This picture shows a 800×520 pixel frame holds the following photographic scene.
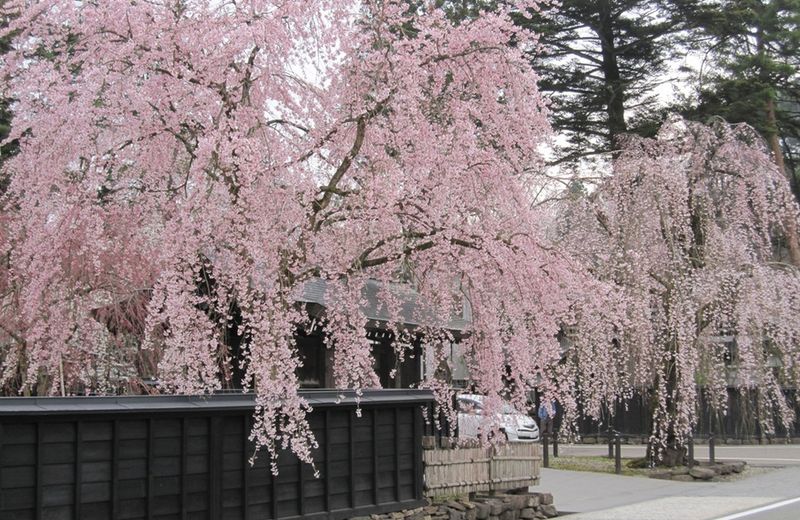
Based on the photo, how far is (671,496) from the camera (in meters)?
15.0

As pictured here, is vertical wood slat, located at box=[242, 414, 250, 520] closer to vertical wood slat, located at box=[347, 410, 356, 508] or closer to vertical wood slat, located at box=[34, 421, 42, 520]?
vertical wood slat, located at box=[347, 410, 356, 508]

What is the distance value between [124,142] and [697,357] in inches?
479

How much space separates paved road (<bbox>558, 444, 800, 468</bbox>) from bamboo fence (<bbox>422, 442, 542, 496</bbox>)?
401 inches

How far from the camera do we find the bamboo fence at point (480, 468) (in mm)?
11688

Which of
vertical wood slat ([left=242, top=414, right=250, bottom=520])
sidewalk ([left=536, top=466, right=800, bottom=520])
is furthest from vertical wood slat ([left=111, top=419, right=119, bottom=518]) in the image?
sidewalk ([left=536, top=466, right=800, bottom=520])

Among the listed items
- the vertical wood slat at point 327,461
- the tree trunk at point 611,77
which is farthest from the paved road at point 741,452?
the vertical wood slat at point 327,461

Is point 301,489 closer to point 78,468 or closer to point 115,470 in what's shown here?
point 115,470

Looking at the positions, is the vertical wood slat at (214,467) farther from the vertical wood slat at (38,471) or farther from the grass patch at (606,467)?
the grass patch at (606,467)

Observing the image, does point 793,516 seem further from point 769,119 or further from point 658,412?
point 769,119

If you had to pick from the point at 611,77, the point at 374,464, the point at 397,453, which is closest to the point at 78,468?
the point at 374,464

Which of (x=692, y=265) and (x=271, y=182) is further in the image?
(x=692, y=265)

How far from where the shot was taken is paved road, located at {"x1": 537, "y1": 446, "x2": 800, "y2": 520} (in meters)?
12.7

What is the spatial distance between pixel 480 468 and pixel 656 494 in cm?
467

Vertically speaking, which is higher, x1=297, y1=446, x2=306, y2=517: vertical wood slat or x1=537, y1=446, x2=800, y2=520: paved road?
x1=297, y1=446, x2=306, y2=517: vertical wood slat
